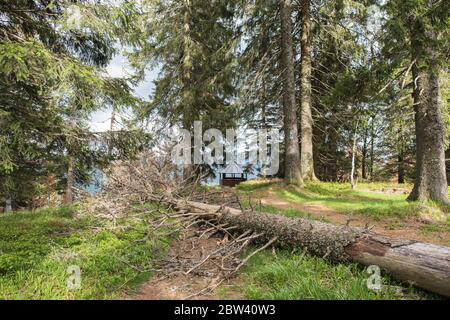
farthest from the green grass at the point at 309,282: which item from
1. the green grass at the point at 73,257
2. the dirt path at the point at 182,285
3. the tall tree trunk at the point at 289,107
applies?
the tall tree trunk at the point at 289,107

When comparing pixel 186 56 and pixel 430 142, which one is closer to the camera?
pixel 430 142

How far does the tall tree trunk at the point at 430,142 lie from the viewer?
8344 millimetres

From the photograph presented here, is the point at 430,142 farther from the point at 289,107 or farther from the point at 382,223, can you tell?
the point at 289,107

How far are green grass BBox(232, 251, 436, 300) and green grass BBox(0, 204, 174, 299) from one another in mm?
1648

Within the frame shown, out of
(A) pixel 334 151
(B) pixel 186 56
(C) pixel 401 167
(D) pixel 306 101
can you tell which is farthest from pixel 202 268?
(C) pixel 401 167

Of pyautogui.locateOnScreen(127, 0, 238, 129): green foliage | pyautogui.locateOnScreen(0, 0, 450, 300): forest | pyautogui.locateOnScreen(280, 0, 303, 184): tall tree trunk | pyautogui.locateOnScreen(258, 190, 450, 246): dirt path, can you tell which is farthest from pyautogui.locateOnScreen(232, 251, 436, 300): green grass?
pyautogui.locateOnScreen(127, 0, 238, 129): green foliage

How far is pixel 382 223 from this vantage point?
7551 mm

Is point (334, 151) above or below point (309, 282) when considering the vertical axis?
above

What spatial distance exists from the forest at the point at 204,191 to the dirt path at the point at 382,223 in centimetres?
8

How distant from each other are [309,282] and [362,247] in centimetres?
104

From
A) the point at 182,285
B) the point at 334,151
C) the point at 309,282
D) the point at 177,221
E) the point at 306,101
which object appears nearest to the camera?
the point at 309,282

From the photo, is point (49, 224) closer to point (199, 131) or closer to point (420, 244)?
point (420, 244)

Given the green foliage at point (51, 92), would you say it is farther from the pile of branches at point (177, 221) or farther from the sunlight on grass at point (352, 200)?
the sunlight on grass at point (352, 200)

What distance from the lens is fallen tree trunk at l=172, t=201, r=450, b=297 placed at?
11.4 feet
